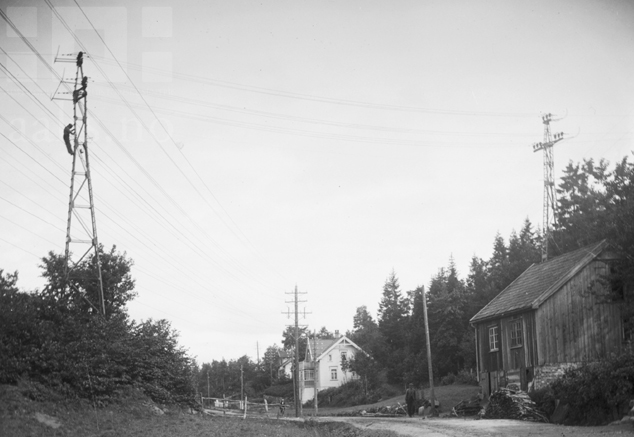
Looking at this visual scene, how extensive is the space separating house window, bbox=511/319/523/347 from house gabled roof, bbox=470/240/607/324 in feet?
2.06

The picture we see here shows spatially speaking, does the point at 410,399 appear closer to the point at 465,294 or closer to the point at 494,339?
the point at 494,339

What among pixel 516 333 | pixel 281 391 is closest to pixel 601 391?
pixel 516 333

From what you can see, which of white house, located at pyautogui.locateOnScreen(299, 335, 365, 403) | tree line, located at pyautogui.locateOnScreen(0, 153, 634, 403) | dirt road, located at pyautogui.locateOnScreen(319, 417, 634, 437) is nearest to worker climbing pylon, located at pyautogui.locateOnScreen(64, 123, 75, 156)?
tree line, located at pyautogui.locateOnScreen(0, 153, 634, 403)

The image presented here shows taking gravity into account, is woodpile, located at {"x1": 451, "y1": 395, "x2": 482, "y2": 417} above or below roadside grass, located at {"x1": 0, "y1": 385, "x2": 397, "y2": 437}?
below

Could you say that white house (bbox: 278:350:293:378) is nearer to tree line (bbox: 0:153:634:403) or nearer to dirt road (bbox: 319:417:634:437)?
tree line (bbox: 0:153:634:403)

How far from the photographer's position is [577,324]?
112 feet

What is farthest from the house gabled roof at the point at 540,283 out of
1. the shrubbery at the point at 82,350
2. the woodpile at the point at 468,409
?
the shrubbery at the point at 82,350

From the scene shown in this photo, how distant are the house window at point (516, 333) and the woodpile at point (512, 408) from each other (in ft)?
18.6

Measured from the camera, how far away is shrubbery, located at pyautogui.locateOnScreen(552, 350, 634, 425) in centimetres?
2297

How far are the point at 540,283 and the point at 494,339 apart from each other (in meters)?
4.31

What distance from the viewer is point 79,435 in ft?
78.2

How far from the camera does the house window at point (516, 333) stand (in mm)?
35197

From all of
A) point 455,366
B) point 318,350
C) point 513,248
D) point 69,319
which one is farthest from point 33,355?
point 318,350

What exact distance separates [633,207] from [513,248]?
45.3 m
